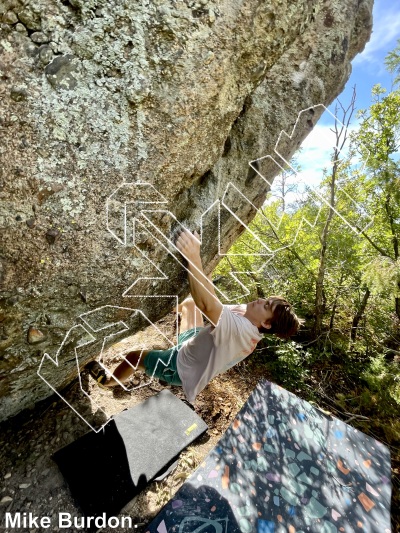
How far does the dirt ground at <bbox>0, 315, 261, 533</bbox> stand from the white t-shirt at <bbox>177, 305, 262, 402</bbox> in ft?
5.58

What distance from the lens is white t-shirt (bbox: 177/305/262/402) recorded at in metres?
2.65

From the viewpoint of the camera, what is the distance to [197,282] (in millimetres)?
2445

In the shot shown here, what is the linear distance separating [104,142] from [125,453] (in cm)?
398

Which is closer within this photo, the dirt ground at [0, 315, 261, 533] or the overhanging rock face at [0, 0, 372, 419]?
the overhanging rock face at [0, 0, 372, 419]

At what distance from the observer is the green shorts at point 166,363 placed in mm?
3240

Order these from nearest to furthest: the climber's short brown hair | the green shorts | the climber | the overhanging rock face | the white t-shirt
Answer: the overhanging rock face < the climber < the white t-shirt < the climber's short brown hair < the green shorts

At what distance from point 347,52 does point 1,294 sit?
15.0 feet

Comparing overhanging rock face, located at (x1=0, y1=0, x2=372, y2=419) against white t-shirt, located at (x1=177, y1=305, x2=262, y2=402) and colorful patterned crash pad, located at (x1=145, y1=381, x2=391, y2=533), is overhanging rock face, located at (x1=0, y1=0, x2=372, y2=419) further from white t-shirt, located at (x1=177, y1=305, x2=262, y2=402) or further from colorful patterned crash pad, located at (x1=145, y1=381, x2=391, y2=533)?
colorful patterned crash pad, located at (x1=145, y1=381, x2=391, y2=533)

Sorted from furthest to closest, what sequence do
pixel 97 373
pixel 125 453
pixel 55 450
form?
pixel 97 373 < pixel 125 453 < pixel 55 450

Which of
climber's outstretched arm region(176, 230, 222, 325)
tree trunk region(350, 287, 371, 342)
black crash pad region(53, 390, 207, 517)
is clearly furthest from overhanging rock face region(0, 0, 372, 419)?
tree trunk region(350, 287, 371, 342)

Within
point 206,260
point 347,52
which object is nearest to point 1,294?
point 206,260

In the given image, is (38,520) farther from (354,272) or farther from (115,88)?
(354,272)

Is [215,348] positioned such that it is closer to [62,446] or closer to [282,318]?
[282,318]

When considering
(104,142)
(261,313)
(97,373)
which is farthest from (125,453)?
(104,142)
